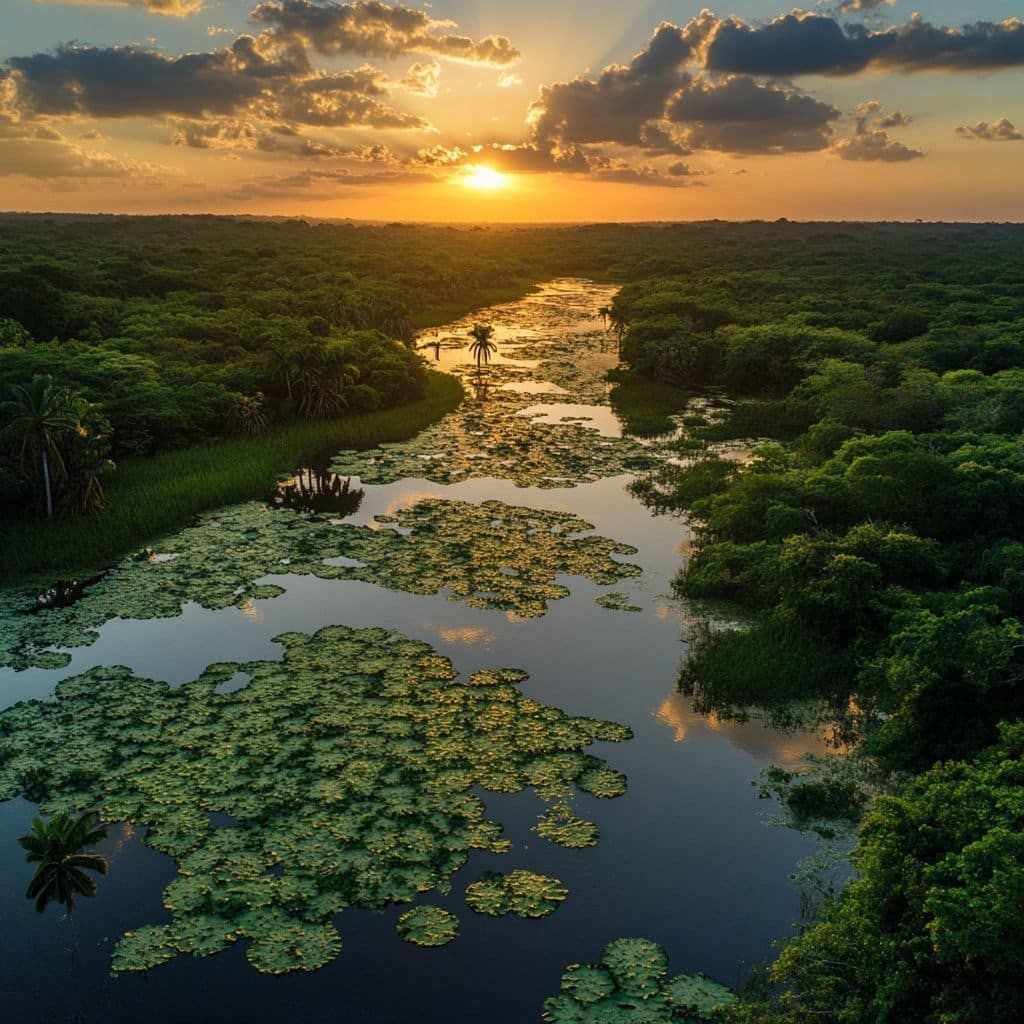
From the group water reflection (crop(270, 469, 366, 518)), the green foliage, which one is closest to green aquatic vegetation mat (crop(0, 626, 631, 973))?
the green foliage

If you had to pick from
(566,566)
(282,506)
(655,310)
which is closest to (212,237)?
(655,310)

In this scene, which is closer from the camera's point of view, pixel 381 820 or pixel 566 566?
pixel 381 820

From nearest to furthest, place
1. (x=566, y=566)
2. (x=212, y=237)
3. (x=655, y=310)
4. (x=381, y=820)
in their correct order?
(x=381, y=820) < (x=566, y=566) < (x=655, y=310) < (x=212, y=237)

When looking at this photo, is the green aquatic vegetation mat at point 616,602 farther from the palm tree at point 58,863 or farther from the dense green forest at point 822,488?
the palm tree at point 58,863

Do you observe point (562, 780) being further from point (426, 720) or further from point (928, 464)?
point (928, 464)

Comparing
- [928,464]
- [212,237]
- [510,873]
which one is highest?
[212,237]

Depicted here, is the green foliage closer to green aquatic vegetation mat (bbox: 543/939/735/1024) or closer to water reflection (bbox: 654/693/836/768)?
green aquatic vegetation mat (bbox: 543/939/735/1024)
